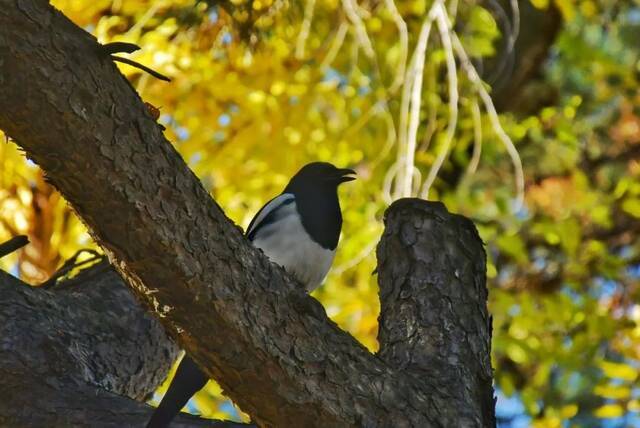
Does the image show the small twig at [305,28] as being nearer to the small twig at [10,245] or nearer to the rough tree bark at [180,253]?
the small twig at [10,245]

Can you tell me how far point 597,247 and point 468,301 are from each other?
109 inches

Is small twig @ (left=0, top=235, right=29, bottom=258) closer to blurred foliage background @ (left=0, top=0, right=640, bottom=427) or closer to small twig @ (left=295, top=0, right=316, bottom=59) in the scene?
blurred foliage background @ (left=0, top=0, right=640, bottom=427)

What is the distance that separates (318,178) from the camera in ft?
14.2

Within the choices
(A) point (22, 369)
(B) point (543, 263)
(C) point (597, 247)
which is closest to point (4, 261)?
(A) point (22, 369)

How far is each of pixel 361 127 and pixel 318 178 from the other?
1.28 meters

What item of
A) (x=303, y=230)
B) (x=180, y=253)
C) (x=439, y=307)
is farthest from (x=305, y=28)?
(x=180, y=253)

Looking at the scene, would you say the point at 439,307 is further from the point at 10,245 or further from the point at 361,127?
the point at 361,127

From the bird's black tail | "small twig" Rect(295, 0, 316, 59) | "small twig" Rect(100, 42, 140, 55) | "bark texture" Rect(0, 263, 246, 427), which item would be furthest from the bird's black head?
"small twig" Rect(100, 42, 140, 55)

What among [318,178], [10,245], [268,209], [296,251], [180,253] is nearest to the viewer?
[180,253]

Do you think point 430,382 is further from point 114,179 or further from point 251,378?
point 114,179

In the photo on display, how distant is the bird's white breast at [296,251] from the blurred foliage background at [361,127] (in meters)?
0.36

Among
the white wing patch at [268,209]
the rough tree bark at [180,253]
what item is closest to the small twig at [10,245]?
the rough tree bark at [180,253]

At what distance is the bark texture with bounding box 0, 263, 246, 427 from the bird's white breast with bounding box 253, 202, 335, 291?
1.45 ft

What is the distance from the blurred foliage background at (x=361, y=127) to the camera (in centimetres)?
493
